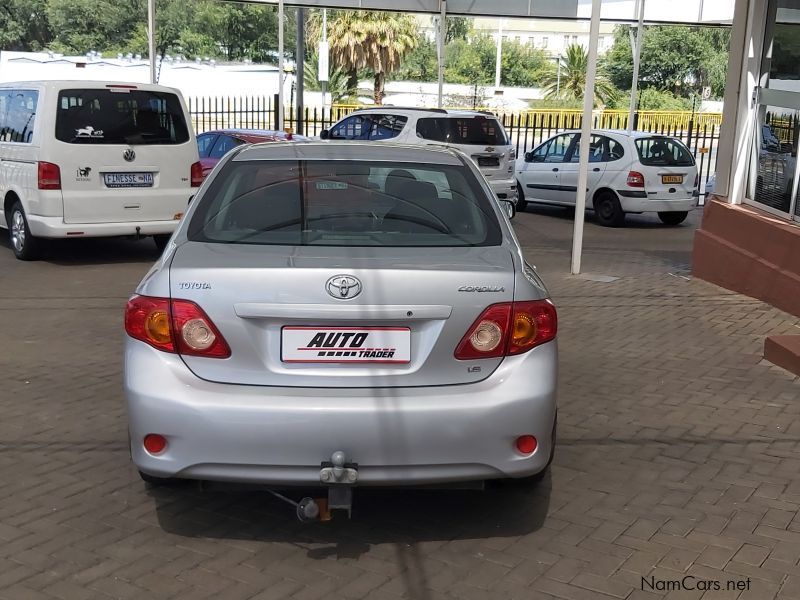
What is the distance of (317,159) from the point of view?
15.3 ft

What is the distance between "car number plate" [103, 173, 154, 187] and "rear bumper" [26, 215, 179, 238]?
43 cm

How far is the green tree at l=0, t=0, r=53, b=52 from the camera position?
60.9 meters

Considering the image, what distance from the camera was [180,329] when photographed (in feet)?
12.0

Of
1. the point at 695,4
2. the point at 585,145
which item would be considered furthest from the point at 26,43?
the point at 585,145

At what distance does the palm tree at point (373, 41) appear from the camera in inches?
2048

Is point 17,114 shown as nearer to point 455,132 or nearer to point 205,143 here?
point 205,143

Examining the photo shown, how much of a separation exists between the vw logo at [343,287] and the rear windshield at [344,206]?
18.1 inches

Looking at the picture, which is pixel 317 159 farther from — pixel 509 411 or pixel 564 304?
pixel 564 304

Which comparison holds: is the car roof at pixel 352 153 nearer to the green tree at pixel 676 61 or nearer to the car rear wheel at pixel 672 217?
the car rear wheel at pixel 672 217

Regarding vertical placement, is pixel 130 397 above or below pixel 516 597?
above

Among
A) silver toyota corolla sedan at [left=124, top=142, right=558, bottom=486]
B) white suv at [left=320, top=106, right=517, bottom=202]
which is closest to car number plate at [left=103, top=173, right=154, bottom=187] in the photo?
white suv at [left=320, top=106, right=517, bottom=202]

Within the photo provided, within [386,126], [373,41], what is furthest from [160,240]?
[373,41]

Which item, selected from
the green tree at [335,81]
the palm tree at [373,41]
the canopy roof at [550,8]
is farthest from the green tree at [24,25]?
the canopy roof at [550,8]

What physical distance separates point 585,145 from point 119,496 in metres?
7.84
